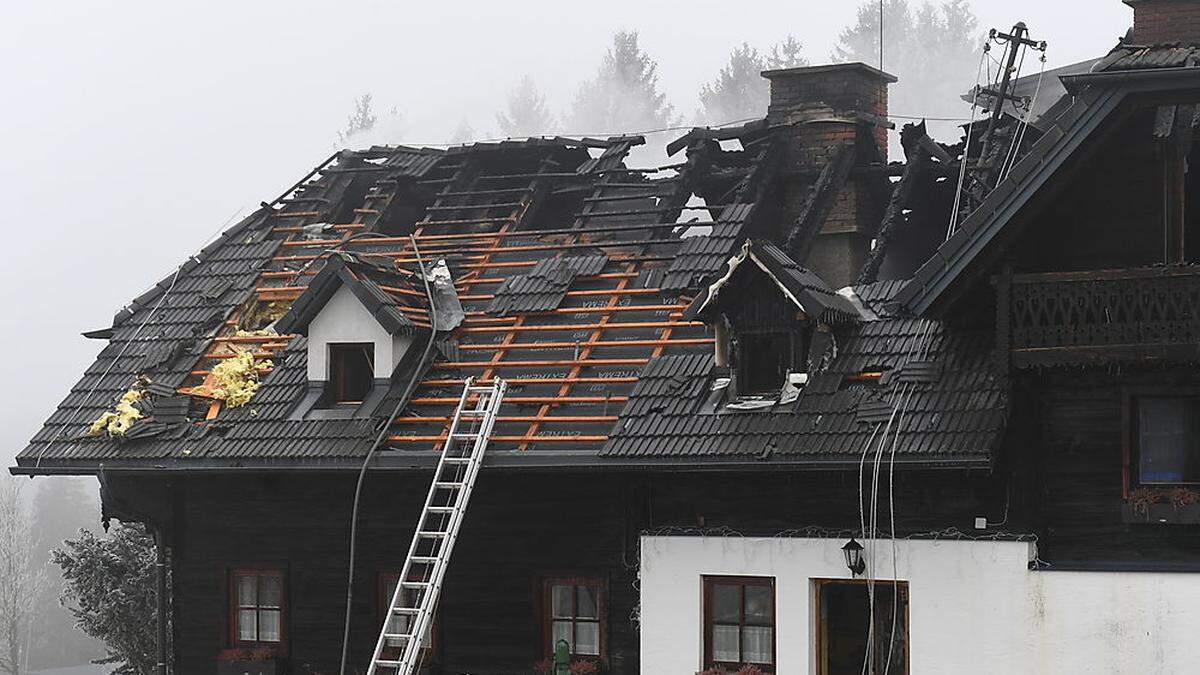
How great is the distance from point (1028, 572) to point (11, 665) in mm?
51585

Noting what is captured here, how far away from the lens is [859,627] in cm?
1986

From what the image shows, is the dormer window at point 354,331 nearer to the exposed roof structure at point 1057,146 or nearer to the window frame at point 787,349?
the window frame at point 787,349

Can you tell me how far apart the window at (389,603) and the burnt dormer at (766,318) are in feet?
14.8

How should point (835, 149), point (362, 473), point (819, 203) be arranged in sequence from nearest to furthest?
point (362, 473), point (819, 203), point (835, 149)

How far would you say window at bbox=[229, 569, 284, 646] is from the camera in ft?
74.9

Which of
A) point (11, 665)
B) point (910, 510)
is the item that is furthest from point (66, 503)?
point (910, 510)

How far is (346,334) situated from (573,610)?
4391 mm

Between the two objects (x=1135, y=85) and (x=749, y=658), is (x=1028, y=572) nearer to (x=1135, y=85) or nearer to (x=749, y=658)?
(x=749, y=658)

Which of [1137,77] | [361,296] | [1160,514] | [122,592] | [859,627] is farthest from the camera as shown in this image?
[122,592]

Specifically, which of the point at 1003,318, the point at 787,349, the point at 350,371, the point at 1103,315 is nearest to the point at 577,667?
the point at 787,349

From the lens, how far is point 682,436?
20.0 meters

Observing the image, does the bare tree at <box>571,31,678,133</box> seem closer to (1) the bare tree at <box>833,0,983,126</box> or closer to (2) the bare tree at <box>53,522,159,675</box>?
(1) the bare tree at <box>833,0,983,126</box>

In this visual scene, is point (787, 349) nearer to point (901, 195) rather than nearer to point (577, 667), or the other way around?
point (577, 667)

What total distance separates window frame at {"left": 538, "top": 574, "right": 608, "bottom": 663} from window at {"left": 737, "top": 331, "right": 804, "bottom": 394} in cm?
271
